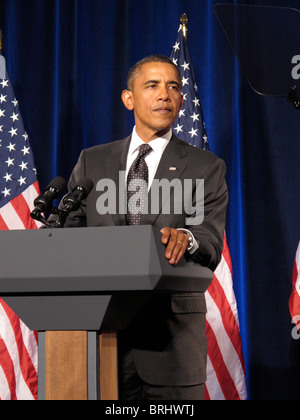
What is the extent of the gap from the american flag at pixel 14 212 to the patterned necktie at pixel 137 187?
1.51 meters

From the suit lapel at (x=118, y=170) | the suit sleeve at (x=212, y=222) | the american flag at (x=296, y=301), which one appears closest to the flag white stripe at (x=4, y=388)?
the american flag at (x=296, y=301)

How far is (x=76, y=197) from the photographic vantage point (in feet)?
4.48

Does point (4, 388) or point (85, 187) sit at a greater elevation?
point (85, 187)

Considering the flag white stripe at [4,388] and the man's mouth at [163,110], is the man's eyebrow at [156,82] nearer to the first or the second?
the man's mouth at [163,110]

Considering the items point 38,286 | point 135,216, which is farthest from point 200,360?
point 38,286

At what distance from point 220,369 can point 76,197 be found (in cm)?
209

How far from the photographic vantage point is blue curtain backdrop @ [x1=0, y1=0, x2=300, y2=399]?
136 inches

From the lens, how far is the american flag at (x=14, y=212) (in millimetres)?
3100

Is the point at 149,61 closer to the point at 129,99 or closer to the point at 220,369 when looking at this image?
the point at 129,99

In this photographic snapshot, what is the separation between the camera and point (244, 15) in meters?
3.36

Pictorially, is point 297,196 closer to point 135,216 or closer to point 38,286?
point 135,216

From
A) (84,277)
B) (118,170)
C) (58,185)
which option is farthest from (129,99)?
(84,277)

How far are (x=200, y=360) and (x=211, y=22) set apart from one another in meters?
2.71

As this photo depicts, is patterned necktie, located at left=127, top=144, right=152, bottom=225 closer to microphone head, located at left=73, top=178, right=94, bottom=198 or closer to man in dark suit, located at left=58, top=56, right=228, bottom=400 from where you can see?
man in dark suit, located at left=58, top=56, right=228, bottom=400
